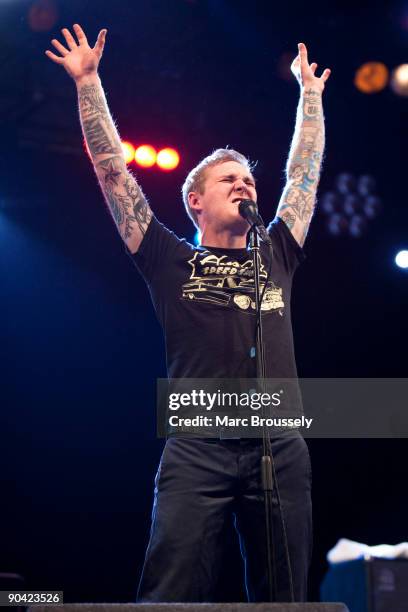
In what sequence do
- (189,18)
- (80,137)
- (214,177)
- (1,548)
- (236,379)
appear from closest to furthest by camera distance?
1. (236,379)
2. (214,177)
3. (189,18)
4. (1,548)
5. (80,137)

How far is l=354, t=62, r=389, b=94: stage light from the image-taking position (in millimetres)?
5797

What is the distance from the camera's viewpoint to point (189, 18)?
5.40 metres

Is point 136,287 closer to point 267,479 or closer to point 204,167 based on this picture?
point 204,167

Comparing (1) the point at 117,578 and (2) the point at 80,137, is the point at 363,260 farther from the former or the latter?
(1) the point at 117,578

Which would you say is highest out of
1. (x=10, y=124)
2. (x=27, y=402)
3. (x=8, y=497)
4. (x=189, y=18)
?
(x=189, y=18)

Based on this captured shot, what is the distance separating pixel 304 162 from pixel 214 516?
4.97ft

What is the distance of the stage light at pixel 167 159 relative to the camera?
6.19 metres

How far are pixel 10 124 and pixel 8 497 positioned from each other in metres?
3.15

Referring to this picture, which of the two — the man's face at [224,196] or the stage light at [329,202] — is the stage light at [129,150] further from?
the man's face at [224,196]

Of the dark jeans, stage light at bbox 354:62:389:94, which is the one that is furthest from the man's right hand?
stage light at bbox 354:62:389:94

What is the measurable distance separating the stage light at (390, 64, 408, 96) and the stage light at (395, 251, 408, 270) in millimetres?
1410

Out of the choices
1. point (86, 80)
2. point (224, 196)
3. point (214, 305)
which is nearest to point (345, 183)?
point (224, 196)

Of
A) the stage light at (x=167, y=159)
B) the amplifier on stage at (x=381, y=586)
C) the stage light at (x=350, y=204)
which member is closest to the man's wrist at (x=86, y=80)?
the amplifier on stage at (x=381, y=586)

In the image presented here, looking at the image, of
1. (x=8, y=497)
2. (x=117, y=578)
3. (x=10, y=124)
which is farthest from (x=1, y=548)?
(x=10, y=124)
